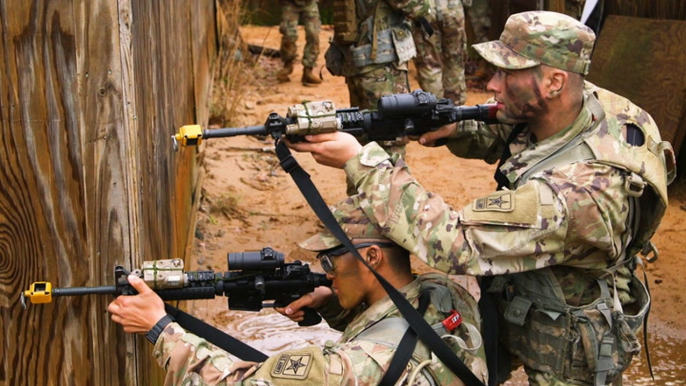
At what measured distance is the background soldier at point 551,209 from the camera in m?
2.85

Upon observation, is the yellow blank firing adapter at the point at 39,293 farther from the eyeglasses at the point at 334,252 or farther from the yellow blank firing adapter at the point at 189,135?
the eyeglasses at the point at 334,252

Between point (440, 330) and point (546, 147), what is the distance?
0.76 m

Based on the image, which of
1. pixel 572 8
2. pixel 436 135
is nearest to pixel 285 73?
pixel 572 8

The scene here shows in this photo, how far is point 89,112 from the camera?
8.92 ft

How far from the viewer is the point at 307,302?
10.6 ft

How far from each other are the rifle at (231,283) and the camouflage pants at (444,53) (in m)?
4.99

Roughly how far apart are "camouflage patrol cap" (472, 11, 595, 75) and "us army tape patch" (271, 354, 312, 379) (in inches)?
46.9

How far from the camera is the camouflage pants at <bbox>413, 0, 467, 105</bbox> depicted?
7.82 m

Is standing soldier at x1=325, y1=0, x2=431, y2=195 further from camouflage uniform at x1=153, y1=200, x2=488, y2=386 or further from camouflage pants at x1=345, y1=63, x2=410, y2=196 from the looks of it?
camouflage uniform at x1=153, y1=200, x2=488, y2=386

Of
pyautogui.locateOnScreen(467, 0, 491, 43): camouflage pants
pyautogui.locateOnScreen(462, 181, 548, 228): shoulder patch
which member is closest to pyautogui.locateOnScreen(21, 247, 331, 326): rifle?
pyautogui.locateOnScreen(462, 181, 548, 228): shoulder patch

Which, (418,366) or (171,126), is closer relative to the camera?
(418,366)

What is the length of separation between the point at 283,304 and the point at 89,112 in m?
0.93

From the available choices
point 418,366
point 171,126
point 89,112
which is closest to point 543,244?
point 418,366

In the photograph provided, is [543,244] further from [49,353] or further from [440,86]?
[440,86]
